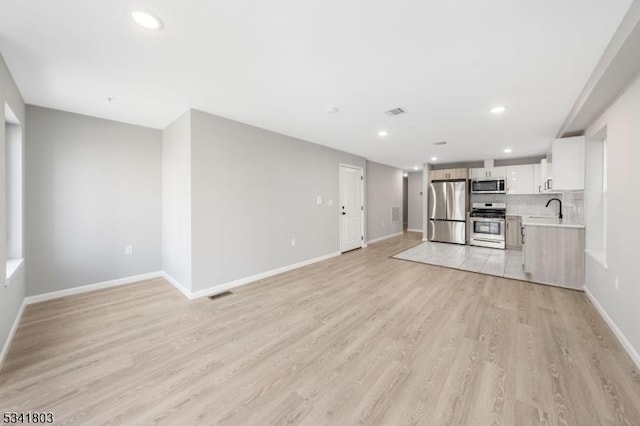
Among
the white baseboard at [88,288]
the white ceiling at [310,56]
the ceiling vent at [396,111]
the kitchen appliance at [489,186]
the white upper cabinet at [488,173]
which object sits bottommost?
the white baseboard at [88,288]

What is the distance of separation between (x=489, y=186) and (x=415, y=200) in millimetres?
2884

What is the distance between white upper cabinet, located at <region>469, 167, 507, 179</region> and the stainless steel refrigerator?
0.35m

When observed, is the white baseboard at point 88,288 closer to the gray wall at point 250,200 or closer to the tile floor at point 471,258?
the gray wall at point 250,200

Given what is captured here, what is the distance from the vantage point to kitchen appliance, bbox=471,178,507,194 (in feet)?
21.1

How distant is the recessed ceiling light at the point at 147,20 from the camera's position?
1.59 m

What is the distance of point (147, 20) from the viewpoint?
64.9 inches

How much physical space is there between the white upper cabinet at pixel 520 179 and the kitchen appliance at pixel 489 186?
16 cm

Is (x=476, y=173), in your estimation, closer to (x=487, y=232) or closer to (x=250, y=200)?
(x=487, y=232)

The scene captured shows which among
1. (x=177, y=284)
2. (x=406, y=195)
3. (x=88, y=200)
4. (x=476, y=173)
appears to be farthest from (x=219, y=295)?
(x=406, y=195)

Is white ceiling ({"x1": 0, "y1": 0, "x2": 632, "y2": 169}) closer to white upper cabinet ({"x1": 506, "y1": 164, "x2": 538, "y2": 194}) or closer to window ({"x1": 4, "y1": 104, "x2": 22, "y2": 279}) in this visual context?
window ({"x1": 4, "y1": 104, "x2": 22, "y2": 279})

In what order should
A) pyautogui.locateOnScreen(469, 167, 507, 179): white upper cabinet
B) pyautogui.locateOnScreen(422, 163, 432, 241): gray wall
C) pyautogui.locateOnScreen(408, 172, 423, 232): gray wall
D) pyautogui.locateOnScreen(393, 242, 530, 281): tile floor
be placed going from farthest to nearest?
pyautogui.locateOnScreen(408, 172, 423, 232): gray wall < pyautogui.locateOnScreen(422, 163, 432, 241): gray wall < pyautogui.locateOnScreen(469, 167, 507, 179): white upper cabinet < pyautogui.locateOnScreen(393, 242, 530, 281): tile floor

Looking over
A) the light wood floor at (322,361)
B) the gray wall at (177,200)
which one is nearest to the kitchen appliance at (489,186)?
the light wood floor at (322,361)

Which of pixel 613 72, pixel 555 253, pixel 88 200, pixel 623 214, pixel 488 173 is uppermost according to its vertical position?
pixel 613 72

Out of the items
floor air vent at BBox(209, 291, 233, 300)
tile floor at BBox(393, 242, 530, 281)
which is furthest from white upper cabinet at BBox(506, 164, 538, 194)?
floor air vent at BBox(209, 291, 233, 300)
